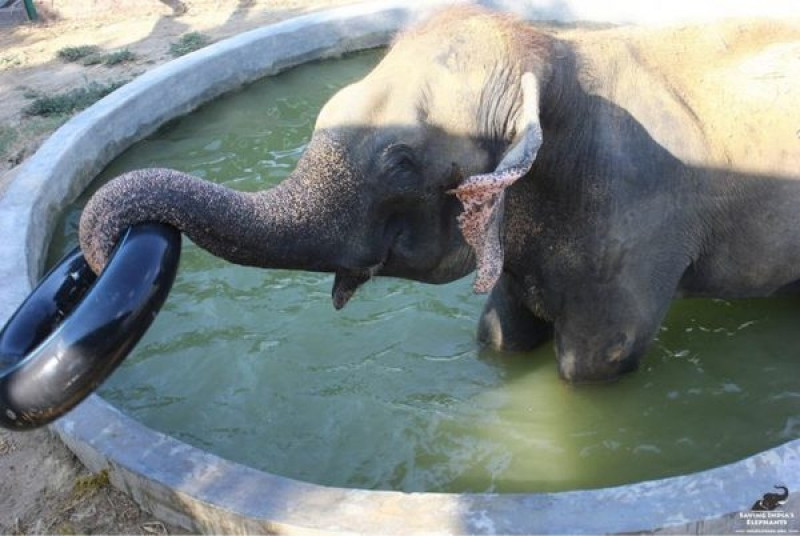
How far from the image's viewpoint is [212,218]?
257cm

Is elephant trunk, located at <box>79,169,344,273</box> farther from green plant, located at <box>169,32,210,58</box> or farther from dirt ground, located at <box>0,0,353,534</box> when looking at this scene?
green plant, located at <box>169,32,210,58</box>

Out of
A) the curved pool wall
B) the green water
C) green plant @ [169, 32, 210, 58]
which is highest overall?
the curved pool wall

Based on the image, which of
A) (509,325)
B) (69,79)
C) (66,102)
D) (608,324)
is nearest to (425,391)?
(509,325)

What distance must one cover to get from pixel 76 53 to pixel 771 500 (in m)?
7.92

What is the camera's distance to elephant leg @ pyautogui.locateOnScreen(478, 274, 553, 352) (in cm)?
406

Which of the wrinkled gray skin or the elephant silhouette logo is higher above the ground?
the wrinkled gray skin

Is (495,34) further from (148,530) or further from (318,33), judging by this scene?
(318,33)

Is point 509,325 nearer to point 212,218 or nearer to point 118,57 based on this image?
point 212,218

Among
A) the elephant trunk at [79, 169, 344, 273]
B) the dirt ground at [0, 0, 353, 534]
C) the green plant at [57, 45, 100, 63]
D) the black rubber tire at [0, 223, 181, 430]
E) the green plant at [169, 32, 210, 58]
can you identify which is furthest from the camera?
the green plant at [57, 45, 100, 63]

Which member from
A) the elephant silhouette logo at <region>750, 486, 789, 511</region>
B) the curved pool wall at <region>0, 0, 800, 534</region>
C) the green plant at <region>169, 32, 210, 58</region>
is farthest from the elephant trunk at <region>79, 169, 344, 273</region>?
the green plant at <region>169, 32, 210, 58</region>

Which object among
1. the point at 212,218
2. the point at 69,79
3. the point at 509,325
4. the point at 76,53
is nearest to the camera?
the point at 212,218

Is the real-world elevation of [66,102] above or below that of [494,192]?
below

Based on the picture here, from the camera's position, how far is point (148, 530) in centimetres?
325

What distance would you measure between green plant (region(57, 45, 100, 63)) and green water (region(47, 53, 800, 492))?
4.52 metres
